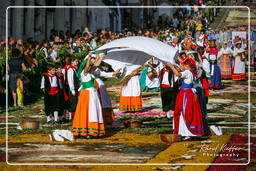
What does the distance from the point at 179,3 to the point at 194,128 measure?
49787 mm

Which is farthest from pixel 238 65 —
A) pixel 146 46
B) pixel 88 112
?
pixel 88 112

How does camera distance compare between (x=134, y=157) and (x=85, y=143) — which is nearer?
(x=134, y=157)

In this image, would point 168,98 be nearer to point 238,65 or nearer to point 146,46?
point 146,46

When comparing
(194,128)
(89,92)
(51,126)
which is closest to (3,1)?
(51,126)

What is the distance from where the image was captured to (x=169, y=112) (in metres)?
14.3

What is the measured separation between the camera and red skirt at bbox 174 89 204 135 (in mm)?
10875

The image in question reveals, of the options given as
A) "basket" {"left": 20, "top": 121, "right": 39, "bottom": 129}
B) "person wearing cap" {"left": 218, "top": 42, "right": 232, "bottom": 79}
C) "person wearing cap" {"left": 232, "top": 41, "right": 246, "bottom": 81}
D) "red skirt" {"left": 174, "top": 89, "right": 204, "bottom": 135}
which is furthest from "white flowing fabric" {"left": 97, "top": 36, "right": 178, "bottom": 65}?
"person wearing cap" {"left": 232, "top": 41, "right": 246, "bottom": 81}

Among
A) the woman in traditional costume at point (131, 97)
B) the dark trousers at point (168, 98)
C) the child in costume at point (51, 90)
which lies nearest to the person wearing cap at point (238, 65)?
the woman in traditional costume at point (131, 97)

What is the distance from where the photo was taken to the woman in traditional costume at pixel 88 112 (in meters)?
11.2

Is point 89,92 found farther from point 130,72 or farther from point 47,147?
point 130,72

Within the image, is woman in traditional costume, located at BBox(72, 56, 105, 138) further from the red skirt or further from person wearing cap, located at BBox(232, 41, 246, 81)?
person wearing cap, located at BBox(232, 41, 246, 81)

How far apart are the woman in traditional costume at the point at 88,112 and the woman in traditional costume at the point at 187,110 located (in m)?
1.48

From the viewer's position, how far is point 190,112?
1086 centimetres

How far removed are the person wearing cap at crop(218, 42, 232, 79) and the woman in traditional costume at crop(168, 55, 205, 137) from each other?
13.8 meters
